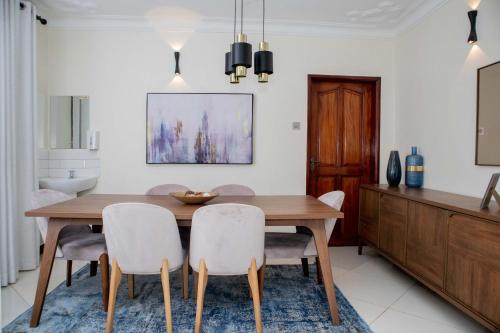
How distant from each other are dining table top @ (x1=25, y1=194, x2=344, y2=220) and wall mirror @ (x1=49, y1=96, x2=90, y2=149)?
1389 millimetres

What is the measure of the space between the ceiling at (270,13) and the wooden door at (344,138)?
65 centimetres

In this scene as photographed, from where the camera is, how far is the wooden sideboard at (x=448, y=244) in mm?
1840

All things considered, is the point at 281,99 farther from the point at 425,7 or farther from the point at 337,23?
the point at 425,7

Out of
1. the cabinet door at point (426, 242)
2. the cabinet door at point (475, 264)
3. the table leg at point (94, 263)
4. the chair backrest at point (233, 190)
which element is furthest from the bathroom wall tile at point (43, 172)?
the cabinet door at point (475, 264)

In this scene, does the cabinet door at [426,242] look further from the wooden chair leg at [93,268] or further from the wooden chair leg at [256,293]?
the wooden chair leg at [93,268]

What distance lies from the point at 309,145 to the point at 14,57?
3176mm

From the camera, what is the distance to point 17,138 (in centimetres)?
304

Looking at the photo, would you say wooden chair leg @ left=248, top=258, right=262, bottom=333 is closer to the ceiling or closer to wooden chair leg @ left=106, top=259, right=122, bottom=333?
wooden chair leg @ left=106, top=259, right=122, bottom=333

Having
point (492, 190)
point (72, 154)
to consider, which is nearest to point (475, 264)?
point (492, 190)

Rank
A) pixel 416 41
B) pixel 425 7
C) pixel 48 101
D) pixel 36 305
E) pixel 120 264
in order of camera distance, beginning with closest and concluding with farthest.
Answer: pixel 120 264 < pixel 36 305 < pixel 425 7 < pixel 416 41 < pixel 48 101

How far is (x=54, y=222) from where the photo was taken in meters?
2.12

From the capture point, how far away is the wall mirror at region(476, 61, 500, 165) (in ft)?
7.84

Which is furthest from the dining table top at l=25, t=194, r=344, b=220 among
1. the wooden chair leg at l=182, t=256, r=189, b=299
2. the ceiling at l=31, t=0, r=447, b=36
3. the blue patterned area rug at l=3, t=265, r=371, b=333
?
the ceiling at l=31, t=0, r=447, b=36

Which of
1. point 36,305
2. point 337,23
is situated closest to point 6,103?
point 36,305
